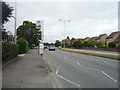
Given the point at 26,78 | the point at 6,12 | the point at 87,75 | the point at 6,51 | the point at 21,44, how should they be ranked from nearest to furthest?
the point at 26,78 < the point at 87,75 < the point at 6,51 < the point at 6,12 < the point at 21,44

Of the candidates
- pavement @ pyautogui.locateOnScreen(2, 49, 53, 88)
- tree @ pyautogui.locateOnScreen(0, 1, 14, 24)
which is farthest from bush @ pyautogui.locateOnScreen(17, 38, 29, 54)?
pavement @ pyautogui.locateOnScreen(2, 49, 53, 88)

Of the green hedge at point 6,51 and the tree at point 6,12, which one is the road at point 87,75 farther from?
the tree at point 6,12

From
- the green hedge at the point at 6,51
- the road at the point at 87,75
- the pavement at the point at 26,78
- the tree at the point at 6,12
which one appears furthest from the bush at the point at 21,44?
the pavement at the point at 26,78

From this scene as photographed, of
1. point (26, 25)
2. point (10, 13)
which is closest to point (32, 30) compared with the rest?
point (26, 25)

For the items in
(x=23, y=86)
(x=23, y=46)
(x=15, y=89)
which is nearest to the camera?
(x=15, y=89)

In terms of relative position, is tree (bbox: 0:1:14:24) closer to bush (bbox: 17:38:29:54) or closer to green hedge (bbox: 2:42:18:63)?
green hedge (bbox: 2:42:18:63)

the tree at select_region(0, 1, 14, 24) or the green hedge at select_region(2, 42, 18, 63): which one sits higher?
the tree at select_region(0, 1, 14, 24)

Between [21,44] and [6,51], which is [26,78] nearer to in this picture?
[6,51]

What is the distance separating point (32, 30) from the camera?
59.8 metres

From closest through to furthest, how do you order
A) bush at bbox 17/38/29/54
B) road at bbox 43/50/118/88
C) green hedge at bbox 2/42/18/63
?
road at bbox 43/50/118/88 → green hedge at bbox 2/42/18/63 → bush at bbox 17/38/29/54

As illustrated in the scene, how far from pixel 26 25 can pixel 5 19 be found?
4392cm

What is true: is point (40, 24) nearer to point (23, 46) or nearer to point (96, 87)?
point (96, 87)

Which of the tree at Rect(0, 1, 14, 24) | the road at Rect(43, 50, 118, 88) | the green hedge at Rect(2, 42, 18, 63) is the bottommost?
the road at Rect(43, 50, 118, 88)

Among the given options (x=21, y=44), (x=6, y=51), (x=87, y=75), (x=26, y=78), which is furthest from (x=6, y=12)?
(x=21, y=44)
